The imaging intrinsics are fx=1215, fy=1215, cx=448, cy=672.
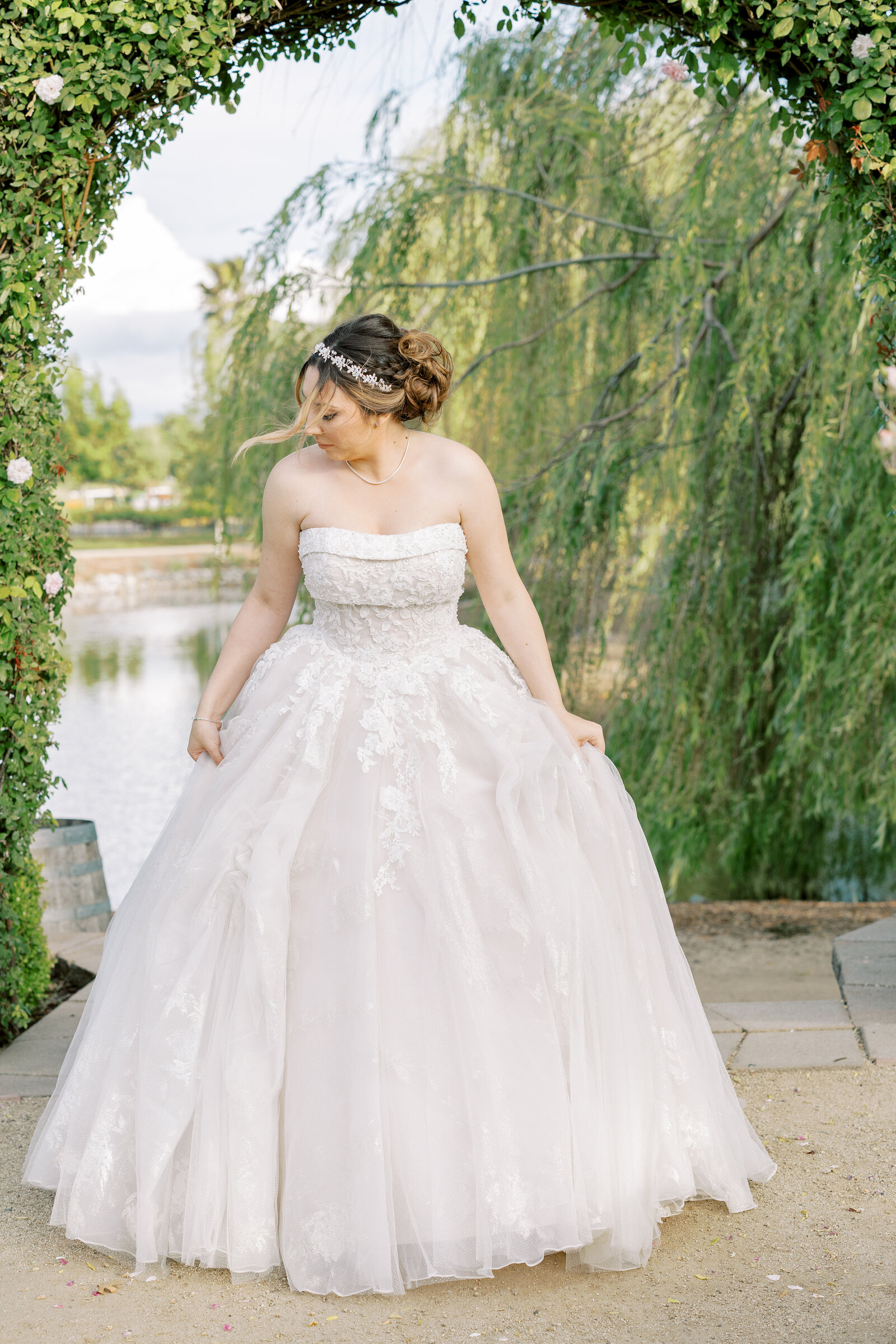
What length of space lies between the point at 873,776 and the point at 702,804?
978 mm

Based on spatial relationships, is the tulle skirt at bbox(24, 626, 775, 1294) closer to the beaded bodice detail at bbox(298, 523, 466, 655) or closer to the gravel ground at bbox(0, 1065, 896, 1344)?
the gravel ground at bbox(0, 1065, 896, 1344)

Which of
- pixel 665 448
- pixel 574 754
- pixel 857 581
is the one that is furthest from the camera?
pixel 665 448

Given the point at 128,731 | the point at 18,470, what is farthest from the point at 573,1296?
the point at 128,731

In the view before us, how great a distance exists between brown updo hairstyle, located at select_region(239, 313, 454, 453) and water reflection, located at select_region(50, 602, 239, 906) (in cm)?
440

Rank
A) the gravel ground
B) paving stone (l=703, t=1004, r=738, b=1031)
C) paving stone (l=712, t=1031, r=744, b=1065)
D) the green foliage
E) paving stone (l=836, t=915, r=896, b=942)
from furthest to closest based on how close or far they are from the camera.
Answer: paving stone (l=836, t=915, r=896, b=942) → paving stone (l=703, t=1004, r=738, b=1031) → the green foliage → paving stone (l=712, t=1031, r=744, b=1065) → the gravel ground

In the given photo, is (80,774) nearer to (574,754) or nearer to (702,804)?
(702,804)

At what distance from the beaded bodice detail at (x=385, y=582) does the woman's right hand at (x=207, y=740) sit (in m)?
0.35

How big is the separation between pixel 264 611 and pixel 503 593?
0.60 m

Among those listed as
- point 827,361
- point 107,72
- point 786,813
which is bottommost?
point 786,813

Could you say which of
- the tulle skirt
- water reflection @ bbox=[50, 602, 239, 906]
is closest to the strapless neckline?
the tulle skirt

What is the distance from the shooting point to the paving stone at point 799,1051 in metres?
3.56

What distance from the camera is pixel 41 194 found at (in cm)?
342

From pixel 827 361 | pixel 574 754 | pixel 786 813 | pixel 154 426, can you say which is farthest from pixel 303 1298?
pixel 154 426

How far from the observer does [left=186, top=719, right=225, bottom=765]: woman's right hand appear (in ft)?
9.38
